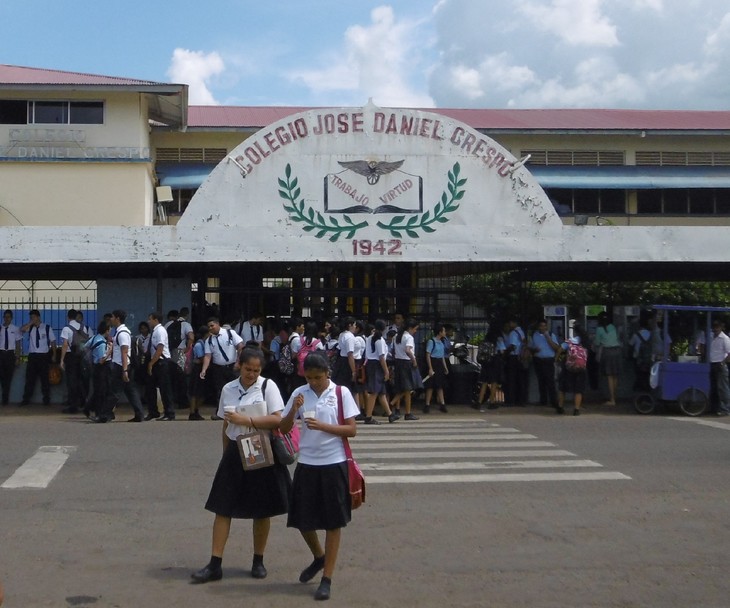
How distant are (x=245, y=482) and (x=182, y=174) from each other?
1221 inches

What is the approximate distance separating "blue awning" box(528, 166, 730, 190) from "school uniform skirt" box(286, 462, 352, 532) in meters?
33.0

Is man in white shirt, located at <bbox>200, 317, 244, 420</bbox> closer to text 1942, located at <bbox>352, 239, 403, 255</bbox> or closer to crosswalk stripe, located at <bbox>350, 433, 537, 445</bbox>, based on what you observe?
text 1942, located at <bbox>352, 239, 403, 255</bbox>

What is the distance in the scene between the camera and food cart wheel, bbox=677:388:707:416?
16.9 meters

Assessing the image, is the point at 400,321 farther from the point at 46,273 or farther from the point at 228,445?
the point at 228,445

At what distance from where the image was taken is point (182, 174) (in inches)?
1430

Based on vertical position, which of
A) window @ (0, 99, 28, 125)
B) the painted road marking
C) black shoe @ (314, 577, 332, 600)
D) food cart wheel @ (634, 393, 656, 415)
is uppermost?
window @ (0, 99, 28, 125)

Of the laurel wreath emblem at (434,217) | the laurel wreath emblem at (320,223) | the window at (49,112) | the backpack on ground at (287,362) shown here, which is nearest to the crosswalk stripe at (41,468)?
the backpack on ground at (287,362)

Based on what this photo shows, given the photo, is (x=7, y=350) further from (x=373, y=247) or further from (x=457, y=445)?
(x=457, y=445)

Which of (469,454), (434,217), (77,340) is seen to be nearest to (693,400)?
(434,217)

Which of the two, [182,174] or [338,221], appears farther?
[182,174]

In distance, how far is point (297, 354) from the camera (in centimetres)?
1611

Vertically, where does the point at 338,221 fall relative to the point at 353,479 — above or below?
above

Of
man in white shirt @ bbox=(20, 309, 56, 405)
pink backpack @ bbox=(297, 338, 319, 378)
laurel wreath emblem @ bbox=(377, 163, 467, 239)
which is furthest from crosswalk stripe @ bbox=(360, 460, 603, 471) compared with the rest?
man in white shirt @ bbox=(20, 309, 56, 405)

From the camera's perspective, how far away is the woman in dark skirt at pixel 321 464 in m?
6.22
